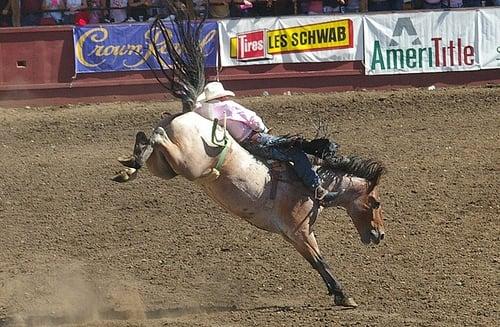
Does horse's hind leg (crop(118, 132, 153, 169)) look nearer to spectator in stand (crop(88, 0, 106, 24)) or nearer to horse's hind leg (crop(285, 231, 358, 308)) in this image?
horse's hind leg (crop(285, 231, 358, 308))

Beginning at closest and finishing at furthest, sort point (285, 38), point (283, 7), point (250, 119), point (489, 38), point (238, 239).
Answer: point (250, 119) → point (238, 239) → point (489, 38) → point (285, 38) → point (283, 7)

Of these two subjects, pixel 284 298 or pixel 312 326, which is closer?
pixel 312 326

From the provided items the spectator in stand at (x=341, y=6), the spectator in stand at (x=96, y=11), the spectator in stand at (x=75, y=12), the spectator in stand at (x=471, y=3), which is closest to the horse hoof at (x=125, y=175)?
the spectator in stand at (x=75, y=12)

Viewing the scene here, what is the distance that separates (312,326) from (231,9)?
11.2 m

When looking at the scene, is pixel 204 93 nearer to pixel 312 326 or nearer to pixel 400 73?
pixel 312 326

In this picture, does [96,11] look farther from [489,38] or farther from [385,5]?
[489,38]

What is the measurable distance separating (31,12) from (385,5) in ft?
21.6

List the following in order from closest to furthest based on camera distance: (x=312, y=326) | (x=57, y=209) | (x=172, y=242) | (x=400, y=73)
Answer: (x=312, y=326) → (x=172, y=242) → (x=57, y=209) → (x=400, y=73)

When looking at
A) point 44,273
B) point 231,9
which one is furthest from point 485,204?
point 231,9

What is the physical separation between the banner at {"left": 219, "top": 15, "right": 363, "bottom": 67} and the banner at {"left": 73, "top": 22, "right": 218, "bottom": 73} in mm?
261

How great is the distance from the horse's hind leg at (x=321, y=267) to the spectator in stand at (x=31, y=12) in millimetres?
11007

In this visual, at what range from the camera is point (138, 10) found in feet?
59.9

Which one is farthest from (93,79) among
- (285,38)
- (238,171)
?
(238,171)

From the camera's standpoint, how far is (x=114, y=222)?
11141 mm
